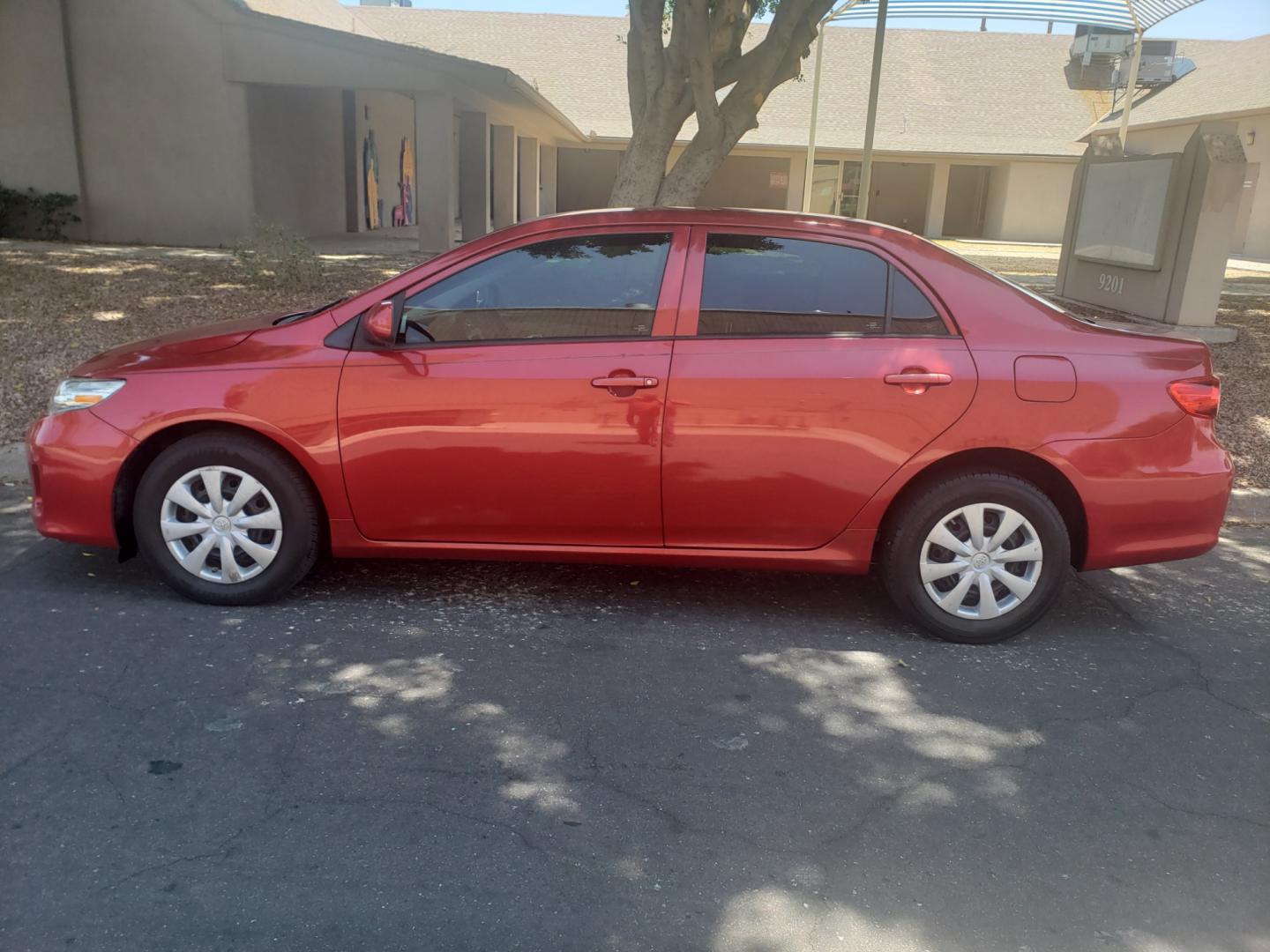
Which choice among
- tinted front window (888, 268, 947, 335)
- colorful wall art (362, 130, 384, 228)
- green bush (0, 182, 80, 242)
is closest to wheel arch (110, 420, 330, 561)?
tinted front window (888, 268, 947, 335)

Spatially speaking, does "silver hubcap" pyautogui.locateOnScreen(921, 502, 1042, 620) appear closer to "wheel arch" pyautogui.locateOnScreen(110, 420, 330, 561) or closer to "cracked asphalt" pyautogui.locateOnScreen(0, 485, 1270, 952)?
"cracked asphalt" pyautogui.locateOnScreen(0, 485, 1270, 952)

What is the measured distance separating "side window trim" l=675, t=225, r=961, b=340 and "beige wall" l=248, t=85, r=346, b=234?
482 inches

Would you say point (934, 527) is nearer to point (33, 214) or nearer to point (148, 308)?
point (148, 308)

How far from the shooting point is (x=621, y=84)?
110 feet

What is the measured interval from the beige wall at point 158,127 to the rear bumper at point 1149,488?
14.4 metres

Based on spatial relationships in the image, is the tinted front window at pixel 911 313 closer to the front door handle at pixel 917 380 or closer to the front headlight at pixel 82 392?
the front door handle at pixel 917 380

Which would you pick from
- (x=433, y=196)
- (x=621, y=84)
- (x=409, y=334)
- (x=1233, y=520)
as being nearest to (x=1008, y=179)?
(x=621, y=84)

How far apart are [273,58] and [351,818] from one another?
1489cm

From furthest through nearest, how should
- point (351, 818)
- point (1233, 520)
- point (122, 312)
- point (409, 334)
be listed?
point (122, 312) → point (1233, 520) → point (409, 334) → point (351, 818)

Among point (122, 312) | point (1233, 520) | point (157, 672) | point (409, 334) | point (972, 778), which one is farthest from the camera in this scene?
point (122, 312)

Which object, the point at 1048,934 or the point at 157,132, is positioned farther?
the point at 157,132

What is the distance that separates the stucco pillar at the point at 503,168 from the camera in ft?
79.2

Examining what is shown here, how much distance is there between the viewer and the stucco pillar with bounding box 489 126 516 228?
24.1 m

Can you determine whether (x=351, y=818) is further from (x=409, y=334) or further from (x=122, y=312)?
(x=122, y=312)
